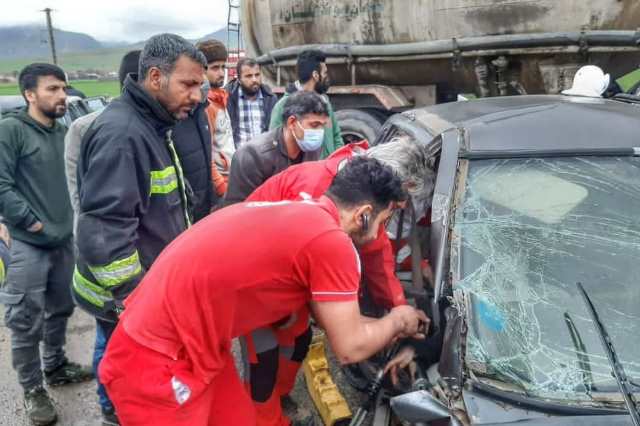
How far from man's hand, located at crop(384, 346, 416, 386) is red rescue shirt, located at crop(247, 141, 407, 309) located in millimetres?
221

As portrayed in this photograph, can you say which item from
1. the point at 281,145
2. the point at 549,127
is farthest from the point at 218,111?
the point at 549,127

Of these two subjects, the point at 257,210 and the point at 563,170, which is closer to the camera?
the point at 257,210

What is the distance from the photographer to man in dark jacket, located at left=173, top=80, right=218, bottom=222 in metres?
2.47

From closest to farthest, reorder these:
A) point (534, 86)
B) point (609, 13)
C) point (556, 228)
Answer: point (556, 228) → point (609, 13) → point (534, 86)

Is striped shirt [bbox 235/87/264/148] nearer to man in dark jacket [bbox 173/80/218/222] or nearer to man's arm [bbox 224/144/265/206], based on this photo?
man's arm [bbox 224/144/265/206]

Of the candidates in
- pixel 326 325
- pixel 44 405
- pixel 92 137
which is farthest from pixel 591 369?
pixel 44 405

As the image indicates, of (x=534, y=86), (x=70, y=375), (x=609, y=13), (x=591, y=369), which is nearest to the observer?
(x=591, y=369)

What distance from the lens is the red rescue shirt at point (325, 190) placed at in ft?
6.82

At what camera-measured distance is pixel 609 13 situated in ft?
13.5

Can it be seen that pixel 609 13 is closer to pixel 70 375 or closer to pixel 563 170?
pixel 563 170

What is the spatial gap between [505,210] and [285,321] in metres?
0.89

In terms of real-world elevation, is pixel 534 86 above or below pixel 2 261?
above

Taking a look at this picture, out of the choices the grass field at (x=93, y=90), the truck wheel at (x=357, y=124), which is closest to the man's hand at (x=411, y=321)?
the truck wheel at (x=357, y=124)

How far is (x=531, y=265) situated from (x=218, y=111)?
8.44 feet
